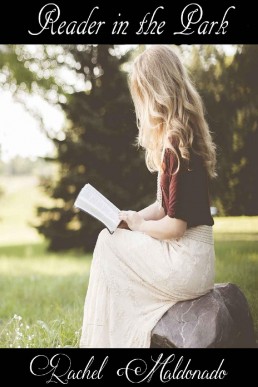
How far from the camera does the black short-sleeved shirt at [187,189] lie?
2680mm

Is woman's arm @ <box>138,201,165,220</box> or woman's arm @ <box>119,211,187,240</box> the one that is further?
woman's arm @ <box>138,201,165,220</box>

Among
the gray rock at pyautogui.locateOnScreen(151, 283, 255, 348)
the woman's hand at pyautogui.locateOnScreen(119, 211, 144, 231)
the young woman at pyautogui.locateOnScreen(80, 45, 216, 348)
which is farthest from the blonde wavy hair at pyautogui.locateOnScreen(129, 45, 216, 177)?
the gray rock at pyautogui.locateOnScreen(151, 283, 255, 348)

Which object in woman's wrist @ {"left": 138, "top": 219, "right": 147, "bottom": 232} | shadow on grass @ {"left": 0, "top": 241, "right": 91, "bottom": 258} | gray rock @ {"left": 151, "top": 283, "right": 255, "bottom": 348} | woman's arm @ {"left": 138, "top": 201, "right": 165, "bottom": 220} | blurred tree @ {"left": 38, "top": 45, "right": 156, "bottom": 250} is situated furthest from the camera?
shadow on grass @ {"left": 0, "top": 241, "right": 91, "bottom": 258}

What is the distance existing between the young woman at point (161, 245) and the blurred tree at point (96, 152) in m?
2.36

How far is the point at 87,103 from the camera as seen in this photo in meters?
5.90

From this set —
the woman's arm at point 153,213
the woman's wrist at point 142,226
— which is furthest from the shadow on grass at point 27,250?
the woman's wrist at point 142,226

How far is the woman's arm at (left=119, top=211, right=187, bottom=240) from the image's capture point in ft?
8.90

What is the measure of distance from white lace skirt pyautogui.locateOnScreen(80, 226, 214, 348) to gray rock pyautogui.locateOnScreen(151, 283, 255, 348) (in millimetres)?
50

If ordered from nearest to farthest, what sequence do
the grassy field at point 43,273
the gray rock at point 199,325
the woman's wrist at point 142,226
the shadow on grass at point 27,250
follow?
the gray rock at point 199,325 → the woman's wrist at point 142,226 → the grassy field at point 43,273 → the shadow on grass at point 27,250

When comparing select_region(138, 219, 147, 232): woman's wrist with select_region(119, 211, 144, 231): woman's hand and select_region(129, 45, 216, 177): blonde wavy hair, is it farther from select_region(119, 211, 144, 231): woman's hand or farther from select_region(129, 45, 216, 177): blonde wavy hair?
select_region(129, 45, 216, 177): blonde wavy hair

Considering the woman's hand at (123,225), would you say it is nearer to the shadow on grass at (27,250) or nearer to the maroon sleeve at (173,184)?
the maroon sleeve at (173,184)

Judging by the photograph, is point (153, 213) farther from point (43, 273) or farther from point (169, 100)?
point (43, 273)

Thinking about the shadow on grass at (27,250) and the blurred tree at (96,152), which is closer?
the blurred tree at (96,152)

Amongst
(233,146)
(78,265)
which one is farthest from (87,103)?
(233,146)
